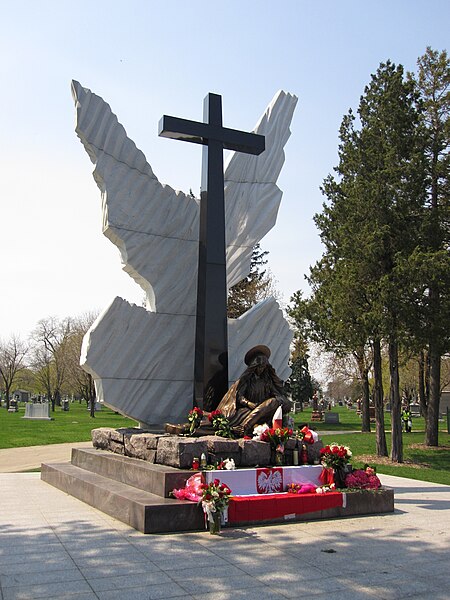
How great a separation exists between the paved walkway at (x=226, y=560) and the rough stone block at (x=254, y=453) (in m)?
1.11

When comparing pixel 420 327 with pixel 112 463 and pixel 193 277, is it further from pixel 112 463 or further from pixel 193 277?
pixel 112 463

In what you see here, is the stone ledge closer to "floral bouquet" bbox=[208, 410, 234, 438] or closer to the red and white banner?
"floral bouquet" bbox=[208, 410, 234, 438]

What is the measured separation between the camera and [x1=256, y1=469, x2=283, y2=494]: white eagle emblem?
308 inches

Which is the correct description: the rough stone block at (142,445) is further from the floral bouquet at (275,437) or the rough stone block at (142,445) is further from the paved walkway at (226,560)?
the floral bouquet at (275,437)

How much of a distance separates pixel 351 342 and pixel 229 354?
19.5ft

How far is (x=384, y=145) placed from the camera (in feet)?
53.9

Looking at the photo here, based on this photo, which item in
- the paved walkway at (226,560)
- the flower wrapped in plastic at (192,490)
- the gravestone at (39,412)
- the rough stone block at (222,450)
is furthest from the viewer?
the gravestone at (39,412)

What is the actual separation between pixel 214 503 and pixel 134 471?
188 cm

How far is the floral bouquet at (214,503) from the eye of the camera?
6727 millimetres

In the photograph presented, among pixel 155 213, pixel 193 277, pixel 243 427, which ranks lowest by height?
pixel 243 427

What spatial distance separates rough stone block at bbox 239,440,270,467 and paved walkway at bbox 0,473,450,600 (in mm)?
1109

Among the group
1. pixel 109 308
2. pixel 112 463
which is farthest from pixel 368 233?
pixel 112 463

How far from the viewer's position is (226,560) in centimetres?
565

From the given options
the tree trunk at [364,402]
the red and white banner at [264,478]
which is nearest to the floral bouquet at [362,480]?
the red and white banner at [264,478]
